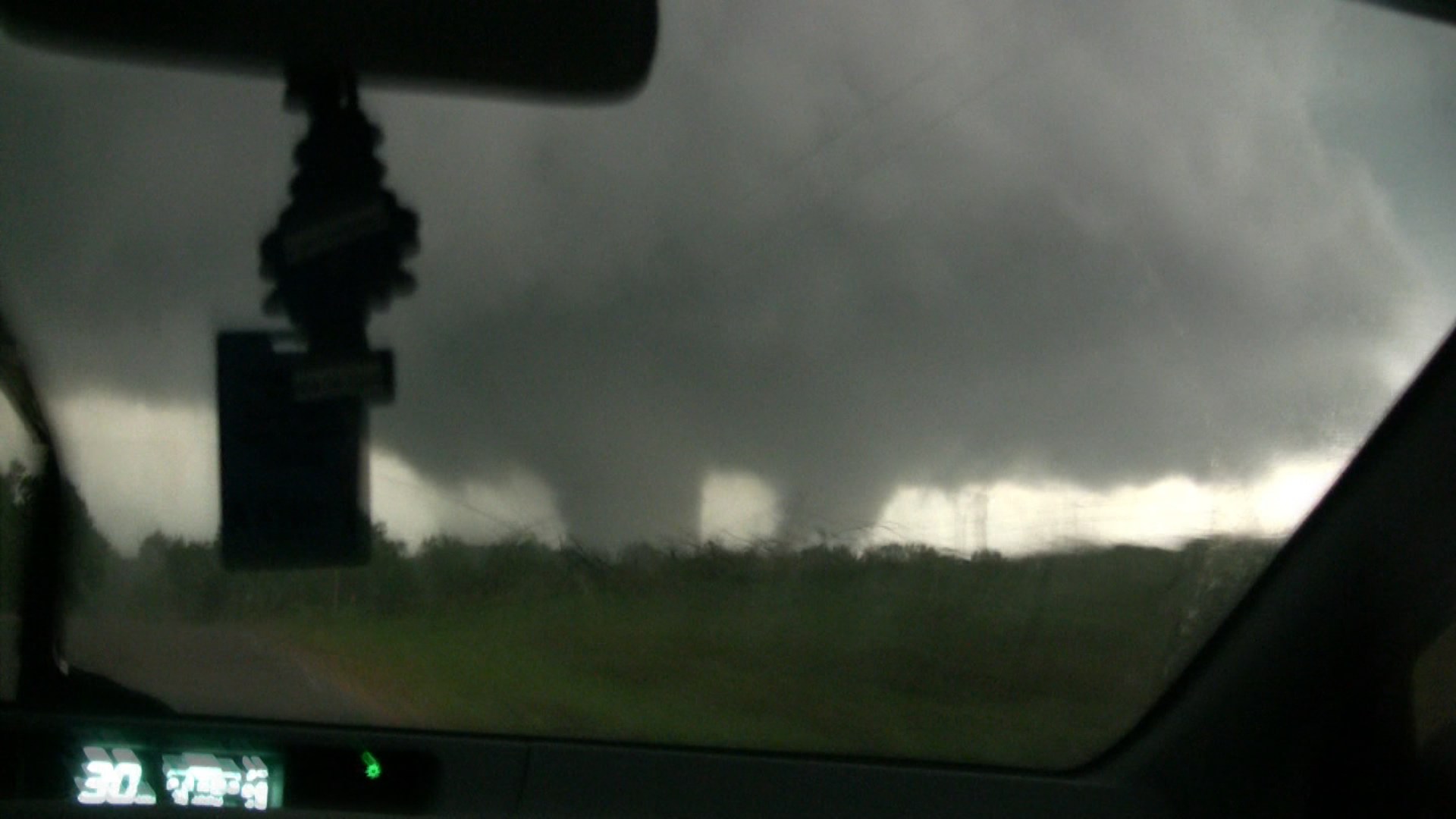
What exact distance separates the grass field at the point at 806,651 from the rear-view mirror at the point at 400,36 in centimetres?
120

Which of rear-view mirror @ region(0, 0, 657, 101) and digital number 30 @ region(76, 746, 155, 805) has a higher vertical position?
rear-view mirror @ region(0, 0, 657, 101)

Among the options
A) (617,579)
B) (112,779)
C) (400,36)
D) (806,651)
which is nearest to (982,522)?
(806,651)

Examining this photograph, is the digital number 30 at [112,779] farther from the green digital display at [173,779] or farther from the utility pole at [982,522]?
the utility pole at [982,522]

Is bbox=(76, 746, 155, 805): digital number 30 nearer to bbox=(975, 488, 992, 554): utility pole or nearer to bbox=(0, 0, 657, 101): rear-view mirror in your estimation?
bbox=(0, 0, 657, 101): rear-view mirror

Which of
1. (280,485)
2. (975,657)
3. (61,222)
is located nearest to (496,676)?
(280,485)

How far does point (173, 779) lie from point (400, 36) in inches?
61.5

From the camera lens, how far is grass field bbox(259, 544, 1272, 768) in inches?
140

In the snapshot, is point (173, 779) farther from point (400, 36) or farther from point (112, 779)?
point (400, 36)

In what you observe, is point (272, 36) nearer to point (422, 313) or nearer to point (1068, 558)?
point (422, 313)

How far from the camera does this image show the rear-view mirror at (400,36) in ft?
8.39

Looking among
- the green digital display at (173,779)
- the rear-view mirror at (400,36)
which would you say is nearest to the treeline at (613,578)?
the green digital display at (173,779)

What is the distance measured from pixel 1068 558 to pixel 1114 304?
1.72 ft

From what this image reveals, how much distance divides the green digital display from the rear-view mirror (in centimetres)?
136

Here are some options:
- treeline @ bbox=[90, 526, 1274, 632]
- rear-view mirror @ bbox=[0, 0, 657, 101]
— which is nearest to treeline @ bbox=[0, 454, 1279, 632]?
treeline @ bbox=[90, 526, 1274, 632]
